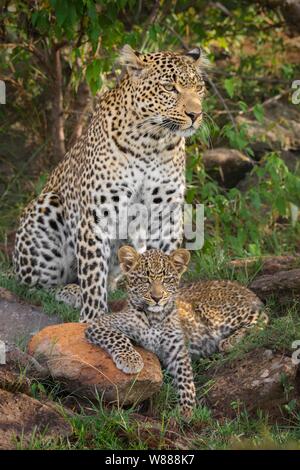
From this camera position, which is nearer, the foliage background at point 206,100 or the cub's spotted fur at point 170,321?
the cub's spotted fur at point 170,321

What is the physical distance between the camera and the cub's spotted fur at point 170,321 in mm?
8516

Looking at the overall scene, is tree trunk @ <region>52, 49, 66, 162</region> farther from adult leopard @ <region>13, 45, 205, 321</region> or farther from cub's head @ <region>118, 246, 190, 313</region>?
cub's head @ <region>118, 246, 190, 313</region>

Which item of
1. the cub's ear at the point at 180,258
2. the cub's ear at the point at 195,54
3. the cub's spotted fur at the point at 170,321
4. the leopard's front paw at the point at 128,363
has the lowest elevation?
the leopard's front paw at the point at 128,363

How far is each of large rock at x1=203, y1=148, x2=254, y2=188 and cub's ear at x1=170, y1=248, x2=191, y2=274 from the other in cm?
460

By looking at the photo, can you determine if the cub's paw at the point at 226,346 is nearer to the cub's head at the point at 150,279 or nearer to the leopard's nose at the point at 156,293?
the cub's head at the point at 150,279

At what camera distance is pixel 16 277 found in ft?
37.4

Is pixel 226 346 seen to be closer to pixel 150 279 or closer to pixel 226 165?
pixel 150 279

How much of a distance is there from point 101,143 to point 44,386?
2.85 m

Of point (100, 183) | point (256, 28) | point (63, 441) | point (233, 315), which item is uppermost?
point (256, 28)

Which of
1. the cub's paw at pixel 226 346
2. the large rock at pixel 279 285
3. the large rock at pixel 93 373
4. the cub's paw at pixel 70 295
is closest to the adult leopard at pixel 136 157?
the cub's paw at pixel 70 295

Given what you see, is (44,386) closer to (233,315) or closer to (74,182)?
(233,315)

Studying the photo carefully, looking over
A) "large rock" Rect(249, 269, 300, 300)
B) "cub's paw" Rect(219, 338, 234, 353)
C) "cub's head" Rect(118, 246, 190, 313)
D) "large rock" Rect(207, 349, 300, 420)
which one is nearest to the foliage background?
"large rock" Rect(249, 269, 300, 300)

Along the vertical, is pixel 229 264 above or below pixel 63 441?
above

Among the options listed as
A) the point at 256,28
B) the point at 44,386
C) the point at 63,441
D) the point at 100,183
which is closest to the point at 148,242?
the point at 100,183
